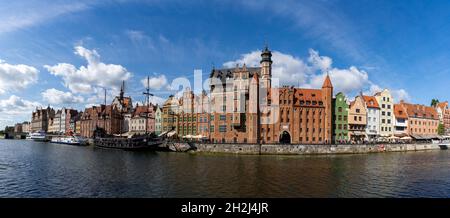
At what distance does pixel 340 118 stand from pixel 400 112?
31.2 metres

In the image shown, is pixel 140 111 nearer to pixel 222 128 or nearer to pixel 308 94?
pixel 222 128

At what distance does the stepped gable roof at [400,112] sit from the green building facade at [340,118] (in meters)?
25.6

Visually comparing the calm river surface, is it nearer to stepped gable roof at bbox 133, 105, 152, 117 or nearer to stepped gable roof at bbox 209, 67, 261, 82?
stepped gable roof at bbox 209, 67, 261, 82

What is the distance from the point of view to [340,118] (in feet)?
264

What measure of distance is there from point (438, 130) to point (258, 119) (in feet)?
269

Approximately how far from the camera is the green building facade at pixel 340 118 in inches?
3150

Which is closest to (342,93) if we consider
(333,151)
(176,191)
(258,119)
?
(333,151)

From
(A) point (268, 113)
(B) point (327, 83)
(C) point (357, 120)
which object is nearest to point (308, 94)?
(B) point (327, 83)

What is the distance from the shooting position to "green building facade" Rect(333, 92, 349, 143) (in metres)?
80.0

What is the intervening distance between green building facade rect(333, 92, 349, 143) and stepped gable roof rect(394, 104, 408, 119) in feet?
83.8

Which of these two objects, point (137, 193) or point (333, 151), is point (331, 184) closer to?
point (137, 193)

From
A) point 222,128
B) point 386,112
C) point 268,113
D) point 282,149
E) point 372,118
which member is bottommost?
point 282,149

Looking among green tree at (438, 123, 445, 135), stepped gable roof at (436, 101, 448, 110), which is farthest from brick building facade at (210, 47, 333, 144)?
stepped gable roof at (436, 101, 448, 110)

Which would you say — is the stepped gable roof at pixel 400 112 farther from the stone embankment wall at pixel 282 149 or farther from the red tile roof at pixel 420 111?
the stone embankment wall at pixel 282 149
